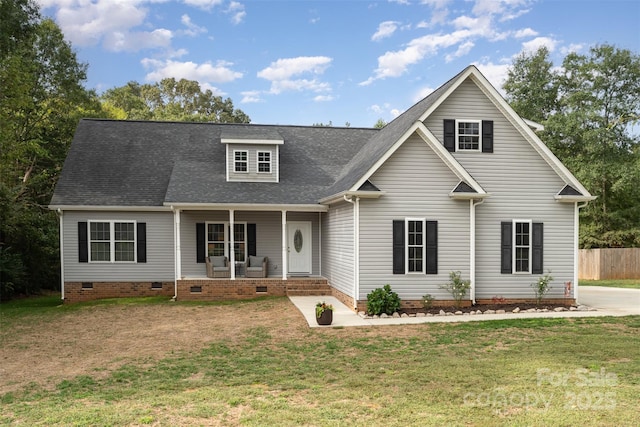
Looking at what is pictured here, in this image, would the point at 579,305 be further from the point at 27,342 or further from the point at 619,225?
the point at 619,225

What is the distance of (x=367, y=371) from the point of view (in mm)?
7898

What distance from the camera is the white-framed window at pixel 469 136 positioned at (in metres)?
14.5

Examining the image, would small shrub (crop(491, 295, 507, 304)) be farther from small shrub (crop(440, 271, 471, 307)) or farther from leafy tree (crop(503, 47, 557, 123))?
leafy tree (crop(503, 47, 557, 123))

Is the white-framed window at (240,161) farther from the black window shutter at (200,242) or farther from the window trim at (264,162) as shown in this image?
the black window shutter at (200,242)

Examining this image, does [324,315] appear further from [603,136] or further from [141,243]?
[603,136]

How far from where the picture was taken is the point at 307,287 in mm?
17016

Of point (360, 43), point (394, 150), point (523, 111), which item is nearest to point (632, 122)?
point (523, 111)

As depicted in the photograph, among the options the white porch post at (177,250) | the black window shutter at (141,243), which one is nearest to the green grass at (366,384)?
the white porch post at (177,250)

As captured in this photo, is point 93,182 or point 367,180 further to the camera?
point 93,182

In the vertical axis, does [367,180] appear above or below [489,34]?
below

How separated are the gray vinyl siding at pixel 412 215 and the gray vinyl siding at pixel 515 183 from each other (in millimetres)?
1125

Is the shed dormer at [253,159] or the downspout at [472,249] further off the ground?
the shed dormer at [253,159]

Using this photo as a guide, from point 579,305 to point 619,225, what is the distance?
18.3 meters

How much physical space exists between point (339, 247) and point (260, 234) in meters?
4.09
